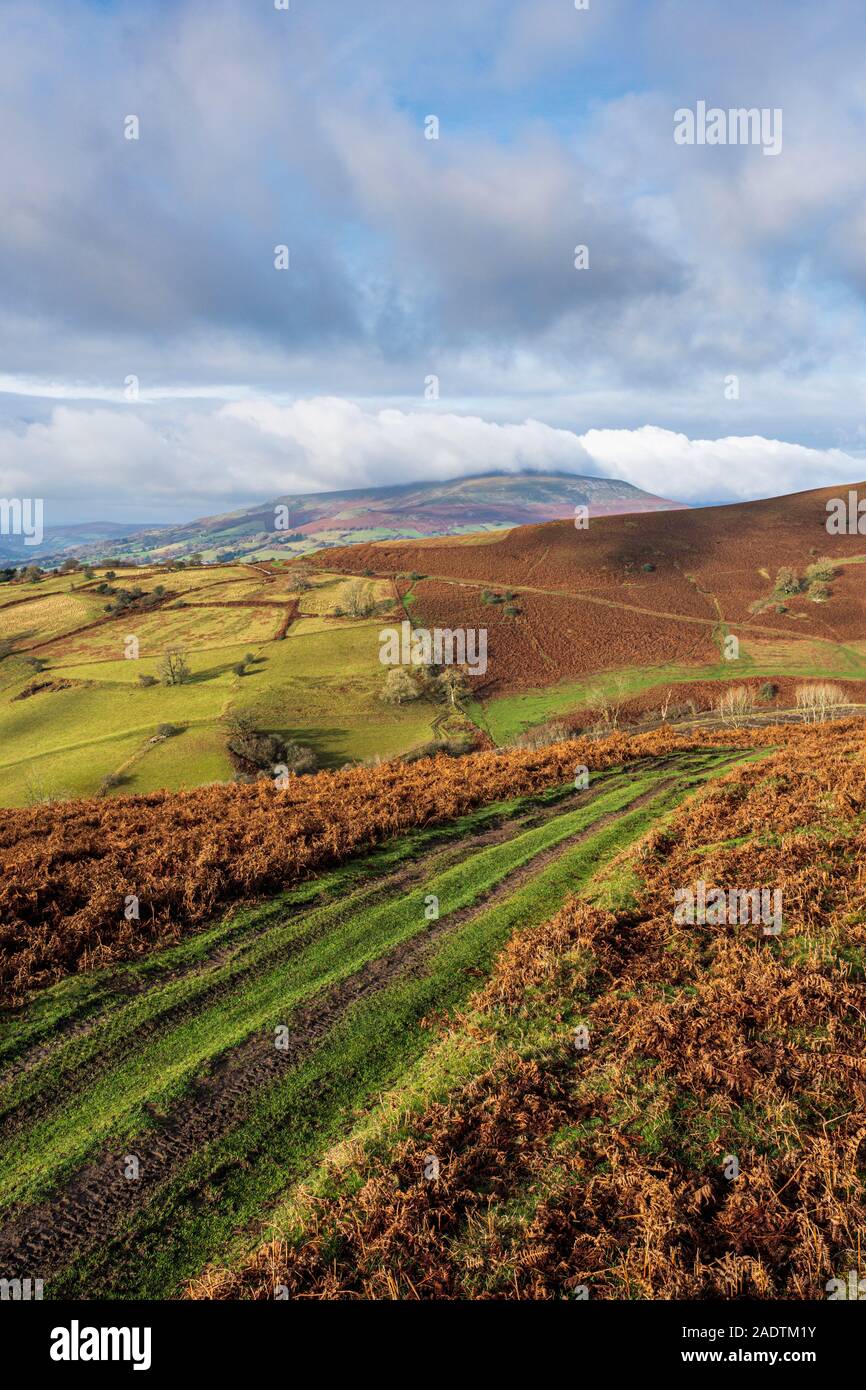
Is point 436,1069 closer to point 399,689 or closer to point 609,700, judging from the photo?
point 399,689

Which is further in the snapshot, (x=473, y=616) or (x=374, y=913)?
(x=473, y=616)

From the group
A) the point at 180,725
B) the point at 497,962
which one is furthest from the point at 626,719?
the point at 497,962

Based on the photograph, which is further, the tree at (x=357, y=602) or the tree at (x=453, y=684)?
the tree at (x=357, y=602)

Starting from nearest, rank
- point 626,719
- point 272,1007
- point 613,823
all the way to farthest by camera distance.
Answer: point 272,1007, point 613,823, point 626,719

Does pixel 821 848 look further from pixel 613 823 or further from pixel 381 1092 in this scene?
Result: pixel 381 1092

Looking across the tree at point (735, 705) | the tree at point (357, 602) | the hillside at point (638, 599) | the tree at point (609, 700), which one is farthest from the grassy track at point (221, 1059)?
the tree at point (357, 602)

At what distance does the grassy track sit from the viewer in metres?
6.72

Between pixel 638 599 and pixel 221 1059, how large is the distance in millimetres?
96187

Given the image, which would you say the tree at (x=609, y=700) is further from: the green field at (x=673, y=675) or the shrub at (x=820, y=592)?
the shrub at (x=820, y=592)

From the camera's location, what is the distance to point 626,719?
6319cm

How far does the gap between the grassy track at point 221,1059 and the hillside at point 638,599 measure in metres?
45.9

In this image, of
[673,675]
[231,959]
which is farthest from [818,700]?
[231,959]

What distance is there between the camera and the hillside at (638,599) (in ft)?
243
